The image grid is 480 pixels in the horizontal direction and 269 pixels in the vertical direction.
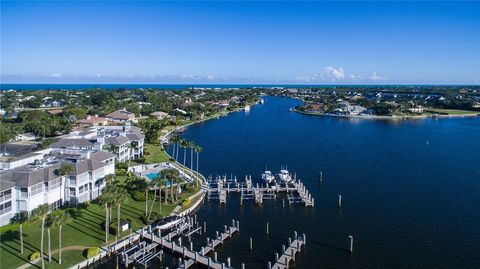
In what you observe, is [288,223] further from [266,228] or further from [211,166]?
[211,166]

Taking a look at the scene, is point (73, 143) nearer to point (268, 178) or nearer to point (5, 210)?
point (5, 210)

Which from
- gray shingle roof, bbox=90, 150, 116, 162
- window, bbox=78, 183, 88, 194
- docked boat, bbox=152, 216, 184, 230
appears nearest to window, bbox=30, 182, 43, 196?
window, bbox=78, 183, 88, 194

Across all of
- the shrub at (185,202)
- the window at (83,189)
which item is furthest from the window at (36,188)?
the shrub at (185,202)

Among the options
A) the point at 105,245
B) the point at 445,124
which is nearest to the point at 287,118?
the point at 445,124

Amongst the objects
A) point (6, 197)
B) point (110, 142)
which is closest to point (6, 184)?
point (6, 197)

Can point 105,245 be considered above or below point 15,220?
below

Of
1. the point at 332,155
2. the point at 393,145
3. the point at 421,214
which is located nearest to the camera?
the point at 421,214

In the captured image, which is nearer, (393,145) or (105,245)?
(105,245)
